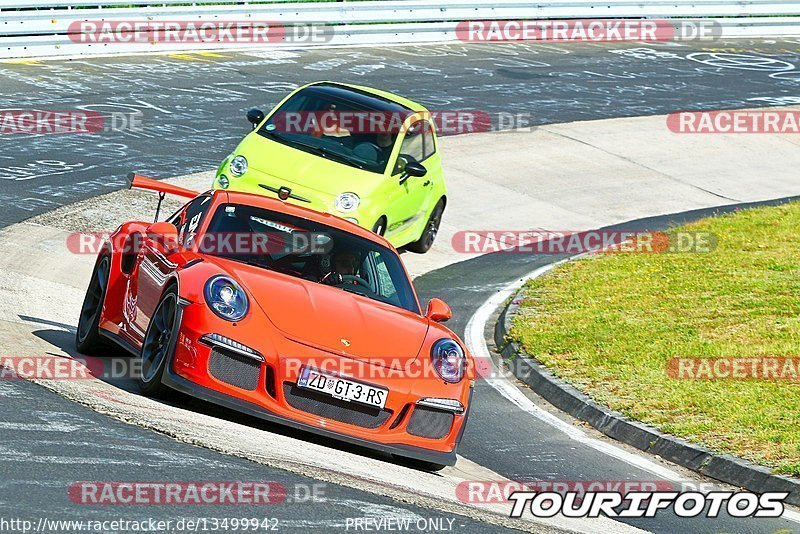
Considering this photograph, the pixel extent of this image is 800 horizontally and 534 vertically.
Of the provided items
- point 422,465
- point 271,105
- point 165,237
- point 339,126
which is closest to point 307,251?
point 165,237

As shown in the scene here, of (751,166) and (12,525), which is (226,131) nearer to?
(751,166)

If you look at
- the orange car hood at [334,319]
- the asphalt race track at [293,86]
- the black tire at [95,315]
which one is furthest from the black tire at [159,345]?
the asphalt race track at [293,86]

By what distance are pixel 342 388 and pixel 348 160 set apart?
24.8ft

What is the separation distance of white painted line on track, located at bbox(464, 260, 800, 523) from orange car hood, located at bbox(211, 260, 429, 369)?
2.12 m

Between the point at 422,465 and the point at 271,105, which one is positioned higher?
the point at 271,105

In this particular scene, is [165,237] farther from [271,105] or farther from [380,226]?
[271,105]

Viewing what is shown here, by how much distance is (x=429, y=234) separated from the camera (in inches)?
668

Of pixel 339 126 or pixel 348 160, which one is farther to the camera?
pixel 339 126

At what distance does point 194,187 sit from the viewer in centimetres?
1759

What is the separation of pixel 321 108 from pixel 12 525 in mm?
10685

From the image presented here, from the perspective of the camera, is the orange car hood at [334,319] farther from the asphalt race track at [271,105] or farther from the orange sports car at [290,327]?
the asphalt race track at [271,105]

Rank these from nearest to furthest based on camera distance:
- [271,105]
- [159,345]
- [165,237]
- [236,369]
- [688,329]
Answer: [236,369] < [159,345] < [165,237] < [688,329] < [271,105]

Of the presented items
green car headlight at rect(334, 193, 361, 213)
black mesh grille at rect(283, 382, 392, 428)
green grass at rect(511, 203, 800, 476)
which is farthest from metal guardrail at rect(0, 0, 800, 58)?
black mesh grille at rect(283, 382, 392, 428)

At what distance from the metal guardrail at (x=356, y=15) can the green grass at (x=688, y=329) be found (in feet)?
39.5
